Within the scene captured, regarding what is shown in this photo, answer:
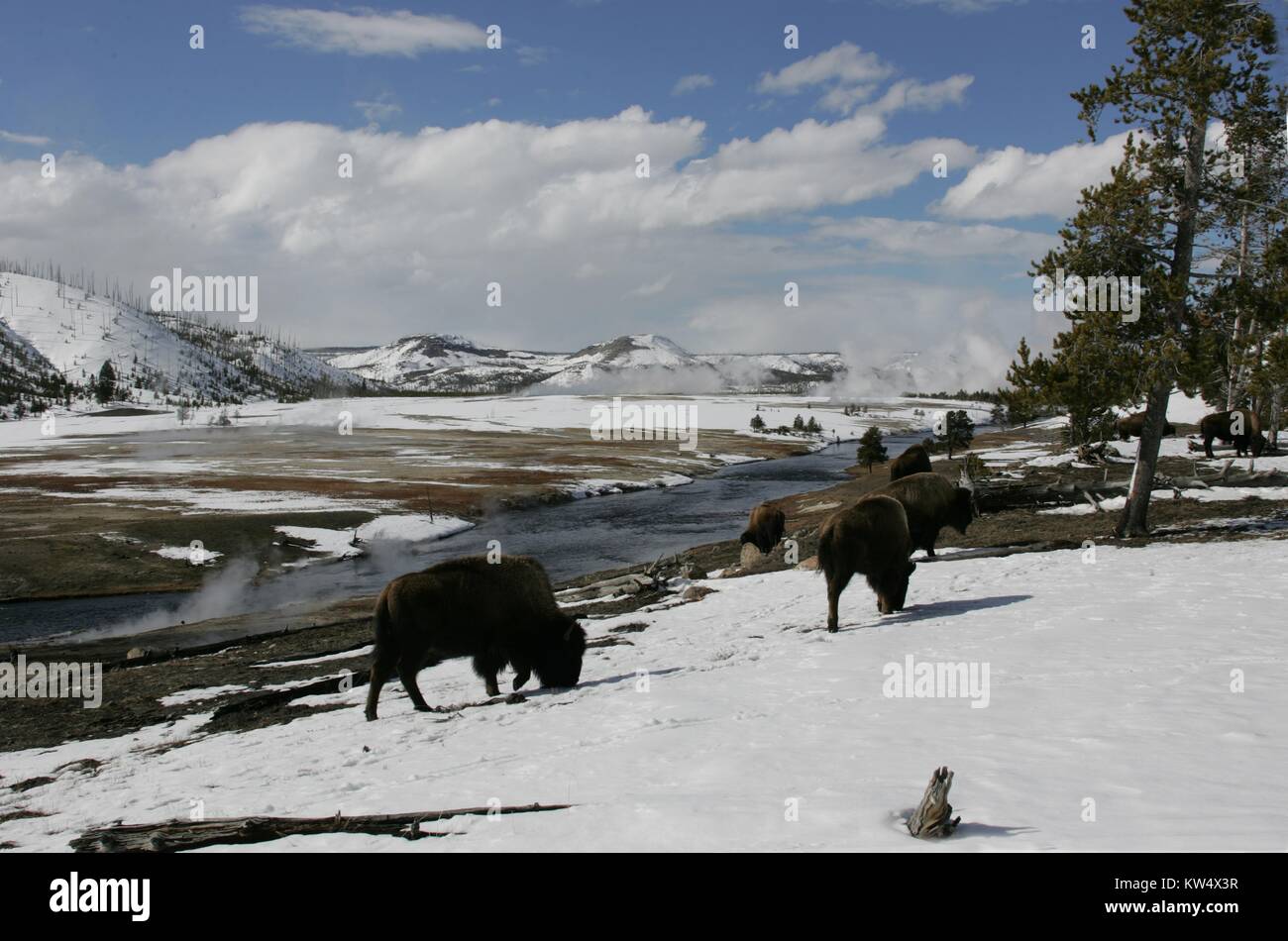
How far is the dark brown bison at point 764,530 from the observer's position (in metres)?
28.3

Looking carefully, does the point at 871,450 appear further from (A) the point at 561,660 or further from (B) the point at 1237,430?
(A) the point at 561,660

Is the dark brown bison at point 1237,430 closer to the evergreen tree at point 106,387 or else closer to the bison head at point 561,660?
the bison head at point 561,660

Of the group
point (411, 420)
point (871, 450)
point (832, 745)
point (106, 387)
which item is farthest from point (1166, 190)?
point (106, 387)

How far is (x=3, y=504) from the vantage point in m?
49.1

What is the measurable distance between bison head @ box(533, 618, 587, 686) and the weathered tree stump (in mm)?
7425

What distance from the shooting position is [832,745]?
24.8 feet

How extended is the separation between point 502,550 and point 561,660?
2807 centimetres

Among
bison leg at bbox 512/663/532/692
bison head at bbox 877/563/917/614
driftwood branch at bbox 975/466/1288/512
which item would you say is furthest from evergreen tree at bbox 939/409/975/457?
bison leg at bbox 512/663/532/692

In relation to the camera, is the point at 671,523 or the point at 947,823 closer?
the point at 947,823

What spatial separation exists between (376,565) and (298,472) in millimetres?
35901

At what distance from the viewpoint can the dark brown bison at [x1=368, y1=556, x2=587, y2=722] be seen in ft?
37.0

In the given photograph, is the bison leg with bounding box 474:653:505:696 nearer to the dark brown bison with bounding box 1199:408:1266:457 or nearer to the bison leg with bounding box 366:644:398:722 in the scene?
the bison leg with bounding box 366:644:398:722
